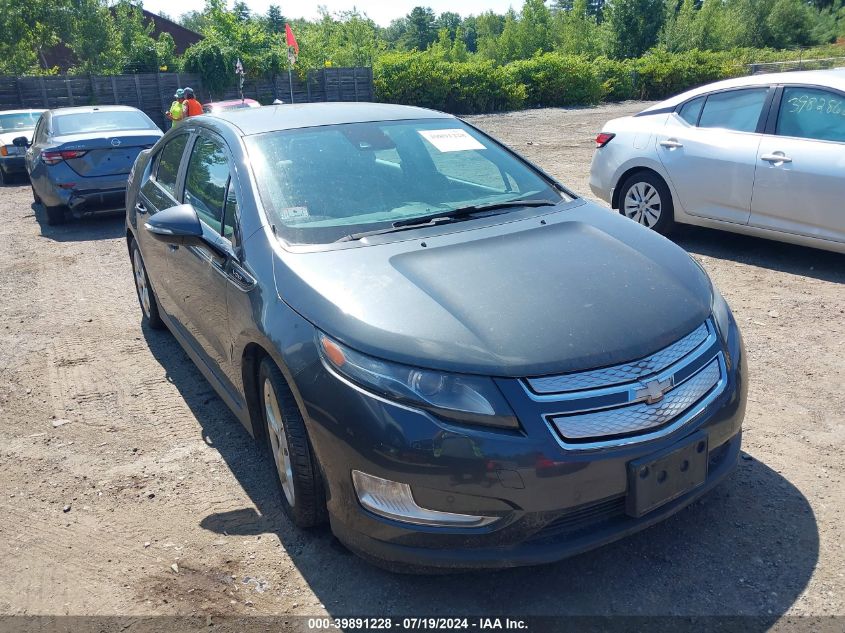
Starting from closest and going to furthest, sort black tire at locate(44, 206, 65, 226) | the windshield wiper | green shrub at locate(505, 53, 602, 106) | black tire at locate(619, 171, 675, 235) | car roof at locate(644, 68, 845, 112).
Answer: the windshield wiper < car roof at locate(644, 68, 845, 112) < black tire at locate(619, 171, 675, 235) < black tire at locate(44, 206, 65, 226) < green shrub at locate(505, 53, 602, 106)

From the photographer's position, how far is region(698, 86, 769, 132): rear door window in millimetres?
6355

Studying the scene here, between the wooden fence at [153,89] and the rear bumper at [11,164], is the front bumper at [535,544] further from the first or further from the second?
the wooden fence at [153,89]

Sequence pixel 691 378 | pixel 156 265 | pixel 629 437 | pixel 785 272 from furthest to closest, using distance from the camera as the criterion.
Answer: pixel 785 272 < pixel 156 265 < pixel 691 378 < pixel 629 437

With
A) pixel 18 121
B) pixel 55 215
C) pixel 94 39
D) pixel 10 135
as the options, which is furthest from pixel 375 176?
pixel 94 39

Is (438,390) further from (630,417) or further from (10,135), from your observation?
(10,135)

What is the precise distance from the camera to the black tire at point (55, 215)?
995 cm

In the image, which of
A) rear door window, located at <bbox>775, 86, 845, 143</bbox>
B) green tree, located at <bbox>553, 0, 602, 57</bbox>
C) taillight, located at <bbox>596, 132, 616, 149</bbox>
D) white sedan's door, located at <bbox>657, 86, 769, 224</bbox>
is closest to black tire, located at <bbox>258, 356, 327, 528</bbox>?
white sedan's door, located at <bbox>657, 86, 769, 224</bbox>

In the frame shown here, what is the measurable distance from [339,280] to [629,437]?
1227 mm

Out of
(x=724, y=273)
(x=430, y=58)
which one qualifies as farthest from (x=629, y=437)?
(x=430, y=58)

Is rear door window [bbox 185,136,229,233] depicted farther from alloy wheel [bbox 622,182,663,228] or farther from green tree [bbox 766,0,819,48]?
green tree [bbox 766,0,819,48]

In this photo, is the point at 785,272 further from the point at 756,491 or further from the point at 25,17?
the point at 25,17

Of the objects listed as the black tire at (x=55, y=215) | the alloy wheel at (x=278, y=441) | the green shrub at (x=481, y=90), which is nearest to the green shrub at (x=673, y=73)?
the green shrub at (x=481, y=90)

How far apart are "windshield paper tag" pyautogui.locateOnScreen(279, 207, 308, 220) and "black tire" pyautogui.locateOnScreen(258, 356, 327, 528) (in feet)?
2.23

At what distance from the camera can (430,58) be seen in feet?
101
